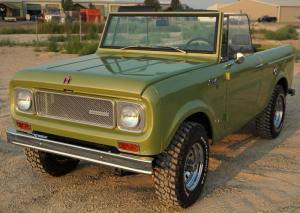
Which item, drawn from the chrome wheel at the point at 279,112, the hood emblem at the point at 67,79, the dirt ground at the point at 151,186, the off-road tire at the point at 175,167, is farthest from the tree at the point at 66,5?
the off-road tire at the point at 175,167

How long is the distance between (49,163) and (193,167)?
1.61 metres

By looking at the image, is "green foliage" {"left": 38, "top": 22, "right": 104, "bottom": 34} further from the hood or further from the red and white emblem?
the red and white emblem

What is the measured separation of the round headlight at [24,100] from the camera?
4188 mm

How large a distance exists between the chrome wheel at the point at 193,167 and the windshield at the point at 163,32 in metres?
1.16

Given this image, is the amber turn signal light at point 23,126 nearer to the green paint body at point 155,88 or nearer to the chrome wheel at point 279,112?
the green paint body at point 155,88

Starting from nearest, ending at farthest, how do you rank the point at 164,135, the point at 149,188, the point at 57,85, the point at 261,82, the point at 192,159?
the point at 164,135, the point at 57,85, the point at 192,159, the point at 149,188, the point at 261,82

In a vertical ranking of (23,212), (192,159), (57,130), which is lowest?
(23,212)

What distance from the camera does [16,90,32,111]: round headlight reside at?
165 inches

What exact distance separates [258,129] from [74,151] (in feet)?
10.9

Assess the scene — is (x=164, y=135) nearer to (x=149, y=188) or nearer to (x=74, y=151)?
(x=74, y=151)

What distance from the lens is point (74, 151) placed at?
3852 millimetres

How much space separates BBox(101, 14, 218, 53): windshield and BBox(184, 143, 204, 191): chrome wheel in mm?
1158

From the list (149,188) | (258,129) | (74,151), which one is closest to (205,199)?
(149,188)

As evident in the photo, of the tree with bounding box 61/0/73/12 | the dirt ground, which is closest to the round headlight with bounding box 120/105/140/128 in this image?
the dirt ground
